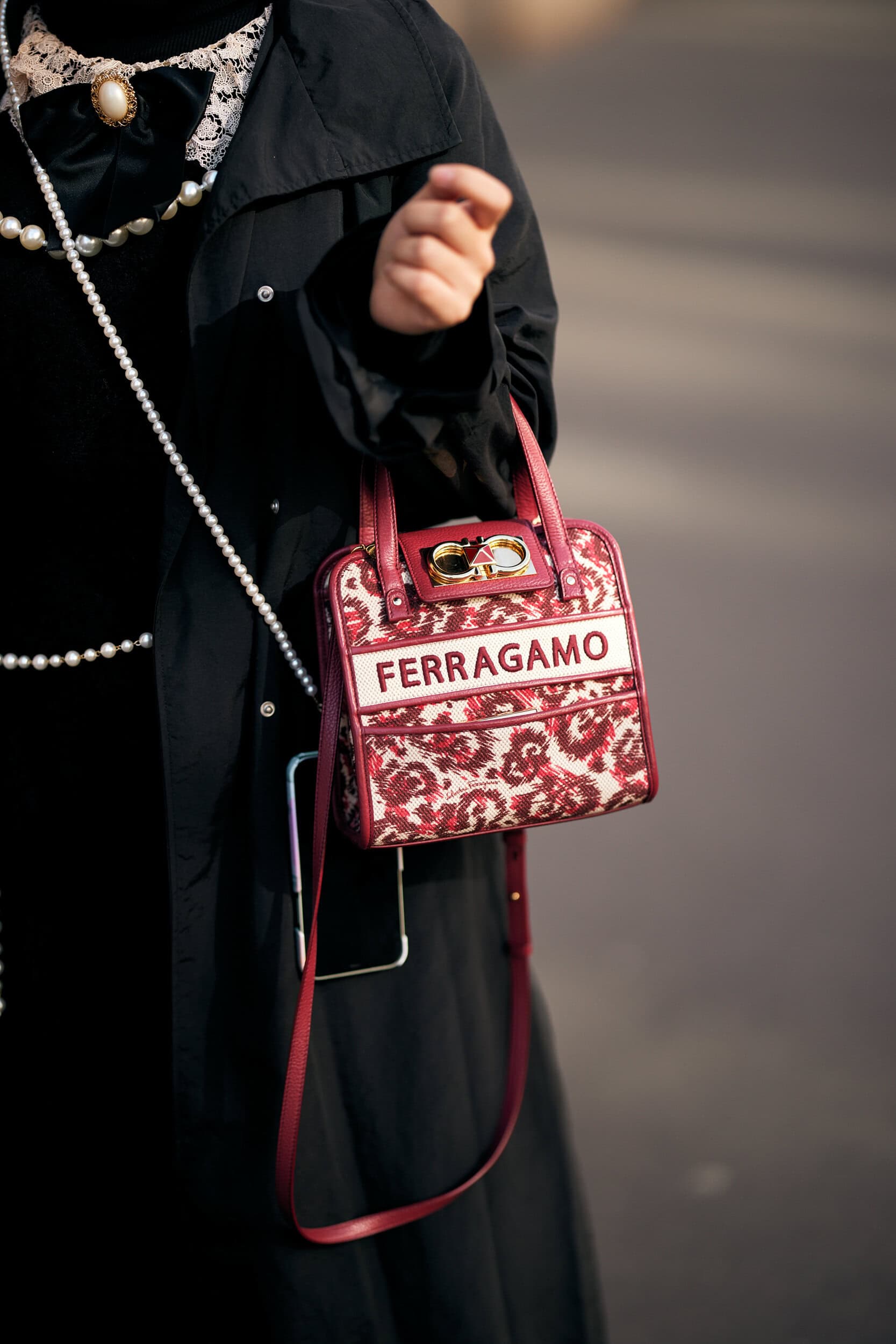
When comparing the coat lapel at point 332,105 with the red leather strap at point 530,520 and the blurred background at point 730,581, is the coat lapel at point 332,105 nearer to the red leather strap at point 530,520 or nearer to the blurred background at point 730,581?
the red leather strap at point 530,520

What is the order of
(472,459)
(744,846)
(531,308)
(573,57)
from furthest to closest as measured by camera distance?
(744,846), (573,57), (531,308), (472,459)

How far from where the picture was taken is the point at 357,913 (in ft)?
2.48

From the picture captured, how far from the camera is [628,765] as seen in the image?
2.26 ft

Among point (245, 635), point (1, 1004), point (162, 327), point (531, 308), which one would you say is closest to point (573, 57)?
point (531, 308)

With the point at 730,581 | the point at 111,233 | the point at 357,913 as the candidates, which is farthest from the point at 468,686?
the point at 730,581

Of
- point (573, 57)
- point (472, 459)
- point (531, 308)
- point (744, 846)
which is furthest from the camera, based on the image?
point (744, 846)

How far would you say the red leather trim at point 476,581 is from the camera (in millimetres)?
649

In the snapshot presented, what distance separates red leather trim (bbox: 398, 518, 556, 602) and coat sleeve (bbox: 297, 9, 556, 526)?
27 mm

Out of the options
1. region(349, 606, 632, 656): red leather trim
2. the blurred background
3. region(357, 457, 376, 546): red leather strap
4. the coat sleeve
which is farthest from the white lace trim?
the blurred background

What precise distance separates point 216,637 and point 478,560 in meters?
0.19

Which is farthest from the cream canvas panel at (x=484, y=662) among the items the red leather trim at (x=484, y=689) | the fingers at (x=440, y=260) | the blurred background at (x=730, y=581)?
the blurred background at (x=730, y=581)

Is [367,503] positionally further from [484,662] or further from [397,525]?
[484,662]

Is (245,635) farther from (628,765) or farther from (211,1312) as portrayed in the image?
(211,1312)

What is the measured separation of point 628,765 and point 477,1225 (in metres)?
0.42
